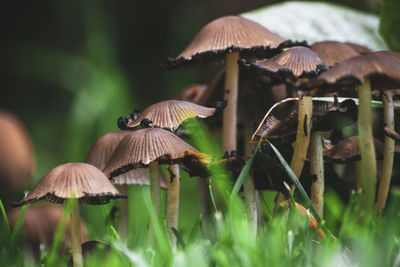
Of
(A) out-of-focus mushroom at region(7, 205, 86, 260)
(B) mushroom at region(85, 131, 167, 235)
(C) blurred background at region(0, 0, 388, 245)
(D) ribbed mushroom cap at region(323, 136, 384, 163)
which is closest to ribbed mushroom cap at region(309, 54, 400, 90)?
(D) ribbed mushroom cap at region(323, 136, 384, 163)

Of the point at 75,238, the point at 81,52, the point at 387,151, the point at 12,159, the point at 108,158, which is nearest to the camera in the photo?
the point at 75,238

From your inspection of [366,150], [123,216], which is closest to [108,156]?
[123,216]

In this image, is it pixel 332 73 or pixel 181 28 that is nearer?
pixel 332 73

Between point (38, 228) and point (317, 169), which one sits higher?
point (317, 169)

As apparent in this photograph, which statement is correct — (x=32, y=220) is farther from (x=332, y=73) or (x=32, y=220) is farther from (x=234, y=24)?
(x=332, y=73)

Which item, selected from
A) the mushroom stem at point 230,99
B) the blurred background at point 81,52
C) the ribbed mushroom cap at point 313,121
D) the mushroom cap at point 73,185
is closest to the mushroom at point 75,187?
the mushroom cap at point 73,185

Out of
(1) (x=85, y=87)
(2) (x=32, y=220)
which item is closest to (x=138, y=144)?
(2) (x=32, y=220)

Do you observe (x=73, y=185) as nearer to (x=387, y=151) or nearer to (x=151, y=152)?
(x=151, y=152)
